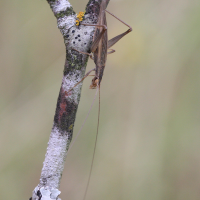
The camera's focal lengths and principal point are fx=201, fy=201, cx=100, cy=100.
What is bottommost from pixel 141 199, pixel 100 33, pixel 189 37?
pixel 141 199

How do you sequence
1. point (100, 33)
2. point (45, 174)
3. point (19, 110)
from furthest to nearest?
point (19, 110)
point (100, 33)
point (45, 174)

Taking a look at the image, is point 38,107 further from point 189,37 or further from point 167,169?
point 189,37

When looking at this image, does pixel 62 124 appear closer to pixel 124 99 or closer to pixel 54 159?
pixel 54 159

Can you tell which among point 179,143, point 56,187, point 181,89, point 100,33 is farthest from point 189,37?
point 56,187

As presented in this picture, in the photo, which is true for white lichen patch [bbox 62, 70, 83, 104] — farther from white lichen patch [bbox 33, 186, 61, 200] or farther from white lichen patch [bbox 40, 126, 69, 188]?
white lichen patch [bbox 33, 186, 61, 200]

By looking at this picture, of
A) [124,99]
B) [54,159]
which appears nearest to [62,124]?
[54,159]

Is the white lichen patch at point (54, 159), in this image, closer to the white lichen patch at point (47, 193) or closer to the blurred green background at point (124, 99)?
the white lichen patch at point (47, 193)

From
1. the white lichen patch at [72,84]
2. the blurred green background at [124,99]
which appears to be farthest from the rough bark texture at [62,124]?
the blurred green background at [124,99]

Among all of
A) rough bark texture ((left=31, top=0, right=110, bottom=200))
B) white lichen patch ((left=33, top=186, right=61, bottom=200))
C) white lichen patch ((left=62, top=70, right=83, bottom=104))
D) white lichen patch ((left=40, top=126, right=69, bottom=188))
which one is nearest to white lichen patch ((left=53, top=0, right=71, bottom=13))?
rough bark texture ((left=31, top=0, right=110, bottom=200))
